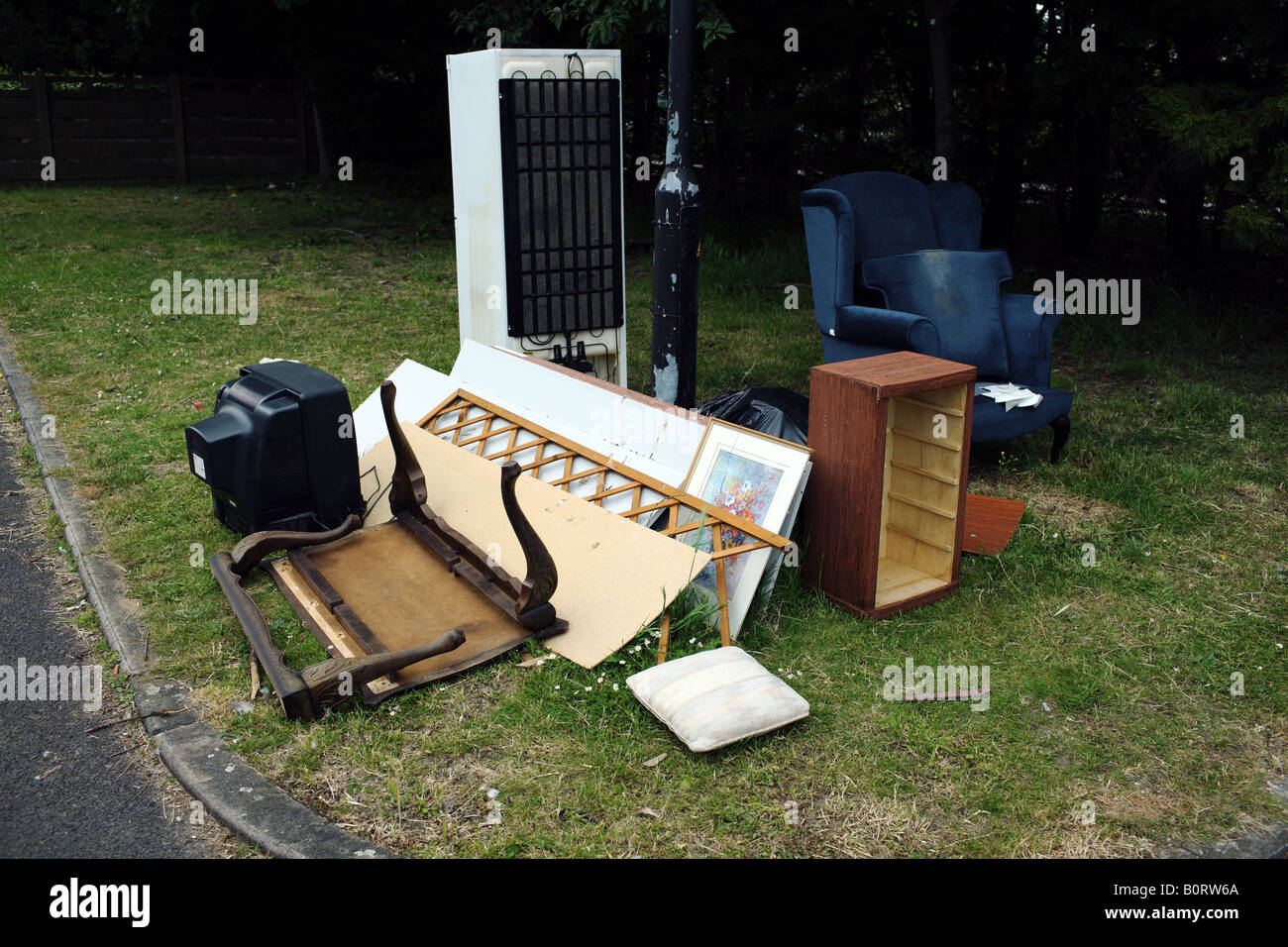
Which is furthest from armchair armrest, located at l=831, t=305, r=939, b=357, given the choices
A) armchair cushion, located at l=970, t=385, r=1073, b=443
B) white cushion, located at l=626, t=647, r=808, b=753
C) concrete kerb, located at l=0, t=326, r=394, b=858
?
concrete kerb, located at l=0, t=326, r=394, b=858

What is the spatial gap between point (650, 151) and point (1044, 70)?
270 inches

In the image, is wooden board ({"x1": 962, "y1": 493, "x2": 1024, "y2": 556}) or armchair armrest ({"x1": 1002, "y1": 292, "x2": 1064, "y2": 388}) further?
armchair armrest ({"x1": 1002, "y1": 292, "x2": 1064, "y2": 388})

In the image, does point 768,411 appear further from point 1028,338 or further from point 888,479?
point 1028,338

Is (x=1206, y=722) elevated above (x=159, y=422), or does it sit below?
below

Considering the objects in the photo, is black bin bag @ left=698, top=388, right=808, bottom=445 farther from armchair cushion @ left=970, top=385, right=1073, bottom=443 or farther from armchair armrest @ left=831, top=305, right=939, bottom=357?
armchair cushion @ left=970, top=385, right=1073, bottom=443

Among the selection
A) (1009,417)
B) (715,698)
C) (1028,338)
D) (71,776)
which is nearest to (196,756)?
(71,776)

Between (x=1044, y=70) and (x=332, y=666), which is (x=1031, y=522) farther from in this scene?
(x=1044, y=70)

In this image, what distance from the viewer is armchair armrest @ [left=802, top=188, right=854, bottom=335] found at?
507 cm

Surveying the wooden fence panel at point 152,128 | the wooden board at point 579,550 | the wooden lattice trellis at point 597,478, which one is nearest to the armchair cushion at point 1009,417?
the wooden lattice trellis at point 597,478

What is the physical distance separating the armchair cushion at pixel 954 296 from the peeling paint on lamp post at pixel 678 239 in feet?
3.22

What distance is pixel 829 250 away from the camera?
5.14 m

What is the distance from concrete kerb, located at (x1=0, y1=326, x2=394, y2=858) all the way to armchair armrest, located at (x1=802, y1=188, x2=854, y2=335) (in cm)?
334
